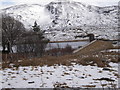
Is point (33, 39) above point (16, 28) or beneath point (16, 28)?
beneath

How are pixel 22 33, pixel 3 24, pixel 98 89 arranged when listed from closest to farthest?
pixel 98 89, pixel 3 24, pixel 22 33

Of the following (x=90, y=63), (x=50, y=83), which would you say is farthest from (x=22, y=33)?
(x=50, y=83)

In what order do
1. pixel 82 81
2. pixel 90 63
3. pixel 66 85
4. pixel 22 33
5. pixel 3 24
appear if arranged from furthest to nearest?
pixel 22 33 < pixel 3 24 < pixel 90 63 < pixel 82 81 < pixel 66 85

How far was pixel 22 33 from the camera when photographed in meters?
39.2

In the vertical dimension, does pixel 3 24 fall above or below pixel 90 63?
above

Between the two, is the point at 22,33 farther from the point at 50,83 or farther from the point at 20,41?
the point at 50,83

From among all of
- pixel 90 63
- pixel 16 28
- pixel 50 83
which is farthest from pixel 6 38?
pixel 50 83

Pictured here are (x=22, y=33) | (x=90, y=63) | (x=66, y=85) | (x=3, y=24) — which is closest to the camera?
(x=66, y=85)

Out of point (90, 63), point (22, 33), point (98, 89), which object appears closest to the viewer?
point (98, 89)

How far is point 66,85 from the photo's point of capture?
20.5ft

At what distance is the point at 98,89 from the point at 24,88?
2446 mm

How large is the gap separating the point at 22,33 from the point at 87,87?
34.7 m

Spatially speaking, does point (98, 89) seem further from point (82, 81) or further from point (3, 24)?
point (3, 24)

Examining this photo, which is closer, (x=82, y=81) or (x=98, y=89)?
(x=98, y=89)
